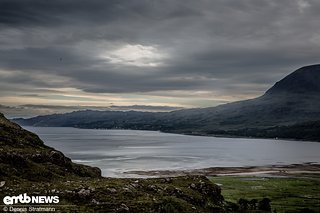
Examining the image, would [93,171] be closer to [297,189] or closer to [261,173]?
[297,189]

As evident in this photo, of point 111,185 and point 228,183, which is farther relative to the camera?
point 228,183

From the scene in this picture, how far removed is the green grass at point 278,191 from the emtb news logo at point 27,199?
66.2 metres

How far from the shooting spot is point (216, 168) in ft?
628

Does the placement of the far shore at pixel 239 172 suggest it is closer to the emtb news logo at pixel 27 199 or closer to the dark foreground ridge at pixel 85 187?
the dark foreground ridge at pixel 85 187

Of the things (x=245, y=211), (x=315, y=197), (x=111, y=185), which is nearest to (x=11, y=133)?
(x=111, y=185)

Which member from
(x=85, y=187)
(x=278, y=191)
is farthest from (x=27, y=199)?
(x=278, y=191)

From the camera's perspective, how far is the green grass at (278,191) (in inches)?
3807

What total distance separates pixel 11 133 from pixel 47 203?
96.2ft

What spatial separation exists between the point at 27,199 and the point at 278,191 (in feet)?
319

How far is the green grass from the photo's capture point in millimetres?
96688

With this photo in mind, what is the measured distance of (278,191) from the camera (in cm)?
11850

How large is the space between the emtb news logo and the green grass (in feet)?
217

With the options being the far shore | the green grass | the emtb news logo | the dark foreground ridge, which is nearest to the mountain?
the dark foreground ridge

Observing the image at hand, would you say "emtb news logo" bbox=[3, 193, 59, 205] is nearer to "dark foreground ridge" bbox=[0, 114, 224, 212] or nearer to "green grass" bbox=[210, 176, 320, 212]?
"dark foreground ridge" bbox=[0, 114, 224, 212]
